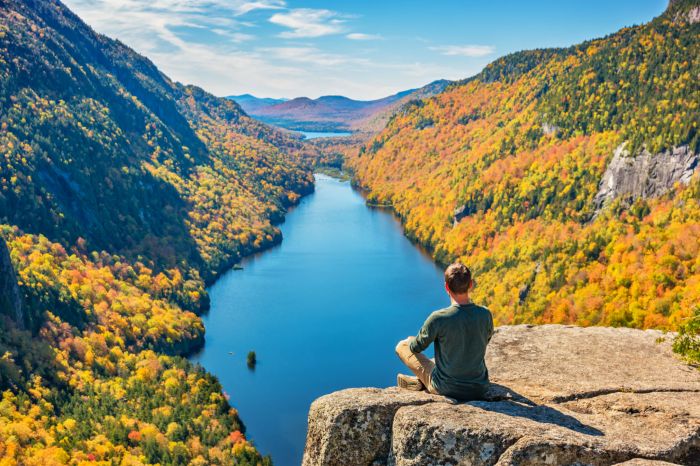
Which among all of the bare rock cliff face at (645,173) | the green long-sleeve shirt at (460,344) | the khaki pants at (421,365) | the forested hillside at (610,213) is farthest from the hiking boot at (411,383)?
the bare rock cliff face at (645,173)

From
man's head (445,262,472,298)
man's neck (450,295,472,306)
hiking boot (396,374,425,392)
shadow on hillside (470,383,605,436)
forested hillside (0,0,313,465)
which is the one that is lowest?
forested hillside (0,0,313,465)

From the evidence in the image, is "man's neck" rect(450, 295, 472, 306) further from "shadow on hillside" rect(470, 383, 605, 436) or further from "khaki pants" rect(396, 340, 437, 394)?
"shadow on hillside" rect(470, 383, 605, 436)

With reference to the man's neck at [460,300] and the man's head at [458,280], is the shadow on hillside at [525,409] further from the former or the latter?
the man's head at [458,280]

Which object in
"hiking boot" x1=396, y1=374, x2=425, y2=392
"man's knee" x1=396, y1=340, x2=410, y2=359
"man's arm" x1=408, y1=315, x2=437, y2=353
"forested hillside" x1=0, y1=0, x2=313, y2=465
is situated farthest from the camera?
"forested hillside" x1=0, y1=0, x2=313, y2=465

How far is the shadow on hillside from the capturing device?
10.3 m

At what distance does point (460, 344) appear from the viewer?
36.8ft

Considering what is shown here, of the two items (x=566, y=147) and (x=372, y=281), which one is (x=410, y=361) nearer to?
(x=372, y=281)

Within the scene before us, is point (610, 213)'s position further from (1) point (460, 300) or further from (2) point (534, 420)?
(2) point (534, 420)

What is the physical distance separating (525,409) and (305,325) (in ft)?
384

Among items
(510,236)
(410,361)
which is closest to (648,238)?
(510,236)

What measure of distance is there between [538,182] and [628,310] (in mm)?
86517

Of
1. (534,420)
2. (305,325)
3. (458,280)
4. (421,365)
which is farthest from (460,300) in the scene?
(305,325)

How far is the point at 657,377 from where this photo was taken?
44.2 ft

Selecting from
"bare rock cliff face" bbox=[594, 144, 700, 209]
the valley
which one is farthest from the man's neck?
"bare rock cliff face" bbox=[594, 144, 700, 209]
